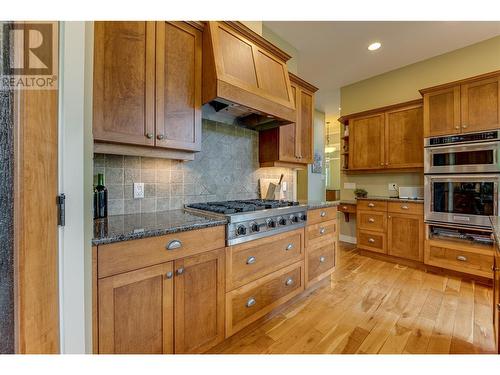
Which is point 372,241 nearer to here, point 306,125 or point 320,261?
point 320,261

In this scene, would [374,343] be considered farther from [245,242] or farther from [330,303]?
[245,242]

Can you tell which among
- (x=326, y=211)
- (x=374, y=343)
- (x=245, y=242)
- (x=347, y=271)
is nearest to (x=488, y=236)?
(x=347, y=271)

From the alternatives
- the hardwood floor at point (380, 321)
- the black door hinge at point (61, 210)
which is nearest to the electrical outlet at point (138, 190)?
the black door hinge at point (61, 210)

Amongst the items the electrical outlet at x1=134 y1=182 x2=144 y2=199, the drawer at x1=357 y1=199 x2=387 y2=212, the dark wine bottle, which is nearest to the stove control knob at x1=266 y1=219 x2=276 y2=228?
the electrical outlet at x1=134 y1=182 x2=144 y2=199

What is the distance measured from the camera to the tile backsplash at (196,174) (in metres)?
1.56

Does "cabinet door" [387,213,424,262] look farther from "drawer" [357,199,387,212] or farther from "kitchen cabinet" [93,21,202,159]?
"kitchen cabinet" [93,21,202,159]

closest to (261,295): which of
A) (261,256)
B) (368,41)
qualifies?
(261,256)

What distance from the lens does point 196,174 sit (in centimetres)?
197

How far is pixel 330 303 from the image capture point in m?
2.08

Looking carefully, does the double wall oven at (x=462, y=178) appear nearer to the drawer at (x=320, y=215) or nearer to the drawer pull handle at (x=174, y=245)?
the drawer at (x=320, y=215)

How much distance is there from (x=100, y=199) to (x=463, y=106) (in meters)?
3.81

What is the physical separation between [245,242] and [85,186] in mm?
993

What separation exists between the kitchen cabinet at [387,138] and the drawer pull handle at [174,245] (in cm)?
336

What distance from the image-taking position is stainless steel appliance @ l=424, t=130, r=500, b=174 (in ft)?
7.85
